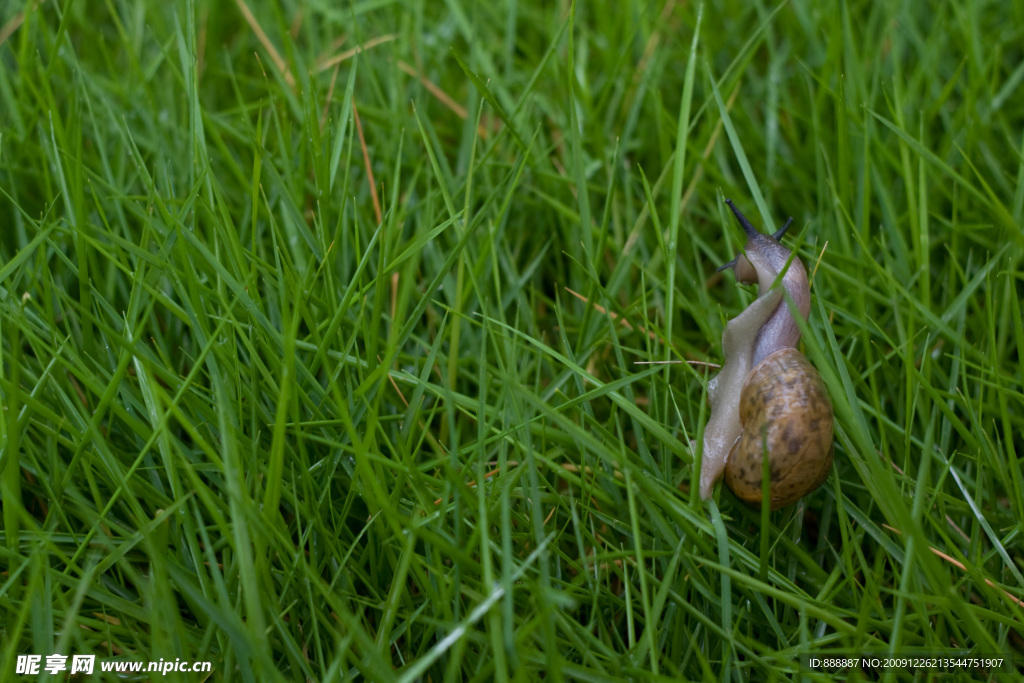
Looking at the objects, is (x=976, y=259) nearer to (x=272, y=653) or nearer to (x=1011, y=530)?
(x=1011, y=530)

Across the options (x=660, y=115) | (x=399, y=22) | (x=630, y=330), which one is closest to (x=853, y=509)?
(x=630, y=330)

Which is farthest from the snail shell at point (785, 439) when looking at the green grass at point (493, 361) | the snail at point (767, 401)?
the green grass at point (493, 361)

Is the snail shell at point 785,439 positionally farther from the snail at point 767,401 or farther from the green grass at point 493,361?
the green grass at point 493,361

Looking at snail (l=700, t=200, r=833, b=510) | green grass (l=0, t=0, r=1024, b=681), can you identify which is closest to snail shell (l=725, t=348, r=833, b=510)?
snail (l=700, t=200, r=833, b=510)

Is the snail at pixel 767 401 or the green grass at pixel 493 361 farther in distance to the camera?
the snail at pixel 767 401

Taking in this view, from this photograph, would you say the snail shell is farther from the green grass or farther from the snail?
the green grass
